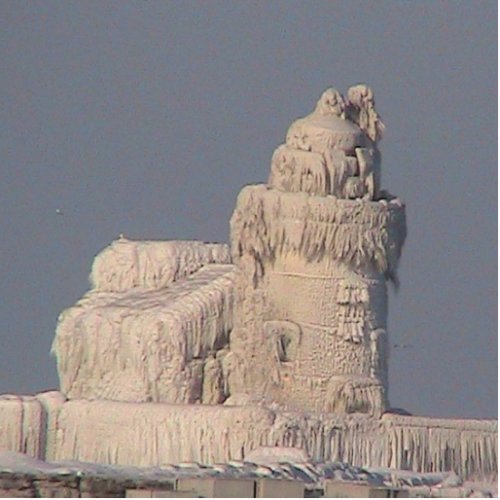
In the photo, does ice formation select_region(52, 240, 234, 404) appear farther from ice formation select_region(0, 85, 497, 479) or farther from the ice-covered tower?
the ice-covered tower

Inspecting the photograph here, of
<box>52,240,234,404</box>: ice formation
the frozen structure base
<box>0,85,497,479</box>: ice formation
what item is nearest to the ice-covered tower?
<box>0,85,497,479</box>: ice formation

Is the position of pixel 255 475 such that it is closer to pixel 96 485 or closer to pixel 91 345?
pixel 96 485

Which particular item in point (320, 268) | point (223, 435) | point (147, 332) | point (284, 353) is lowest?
point (223, 435)

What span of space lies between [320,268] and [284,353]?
36.3 inches

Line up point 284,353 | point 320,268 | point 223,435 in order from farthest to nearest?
point 284,353
point 320,268
point 223,435

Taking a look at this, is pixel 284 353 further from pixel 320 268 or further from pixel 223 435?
pixel 223 435

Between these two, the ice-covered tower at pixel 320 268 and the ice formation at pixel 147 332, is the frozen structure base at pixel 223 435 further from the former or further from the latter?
the ice formation at pixel 147 332

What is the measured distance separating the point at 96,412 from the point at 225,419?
175 cm

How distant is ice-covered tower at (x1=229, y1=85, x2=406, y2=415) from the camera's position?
52.0 meters

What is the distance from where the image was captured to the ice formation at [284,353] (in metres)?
51.6

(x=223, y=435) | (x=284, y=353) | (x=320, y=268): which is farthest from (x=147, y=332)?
(x=223, y=435)

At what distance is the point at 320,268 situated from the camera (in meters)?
52.2

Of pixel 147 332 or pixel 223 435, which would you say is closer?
pixel 223 435

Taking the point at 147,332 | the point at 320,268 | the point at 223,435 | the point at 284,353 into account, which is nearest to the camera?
the point at 223,435
